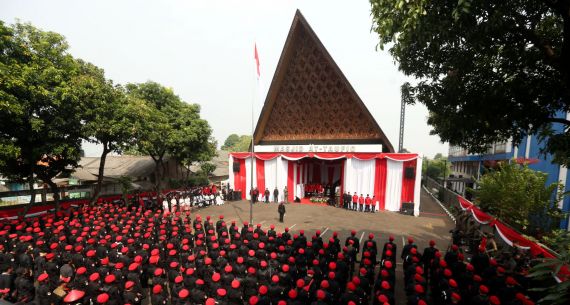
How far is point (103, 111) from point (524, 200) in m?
22.2

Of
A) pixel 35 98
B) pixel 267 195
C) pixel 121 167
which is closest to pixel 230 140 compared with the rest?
pixel 121 167

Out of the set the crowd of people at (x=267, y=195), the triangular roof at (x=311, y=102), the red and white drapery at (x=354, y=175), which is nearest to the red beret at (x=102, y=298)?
the red and white drapery at (x=354, y=175)

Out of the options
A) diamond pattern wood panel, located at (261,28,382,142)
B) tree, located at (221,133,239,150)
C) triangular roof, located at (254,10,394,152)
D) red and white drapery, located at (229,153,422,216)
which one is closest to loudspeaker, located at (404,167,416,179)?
red and white drapery, located at (229,153,422,216)

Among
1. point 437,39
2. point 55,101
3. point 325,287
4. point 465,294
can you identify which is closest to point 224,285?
point 325,287

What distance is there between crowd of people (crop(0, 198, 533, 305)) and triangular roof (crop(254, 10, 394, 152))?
13.3m

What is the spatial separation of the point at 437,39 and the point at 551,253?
26.0ft

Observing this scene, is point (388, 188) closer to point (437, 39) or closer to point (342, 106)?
point (342, 106)

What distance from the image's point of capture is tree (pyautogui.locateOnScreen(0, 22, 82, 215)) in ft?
35.2

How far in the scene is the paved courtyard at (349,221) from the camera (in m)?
14.4

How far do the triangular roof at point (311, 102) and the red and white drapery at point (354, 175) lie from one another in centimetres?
151

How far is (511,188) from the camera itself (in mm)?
12812

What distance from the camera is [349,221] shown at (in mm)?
17469

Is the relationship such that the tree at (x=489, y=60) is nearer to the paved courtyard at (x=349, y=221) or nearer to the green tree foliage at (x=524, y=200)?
the paved courtyard at (x=349, y=221)

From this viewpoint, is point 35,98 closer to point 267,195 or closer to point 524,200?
point 267,195
